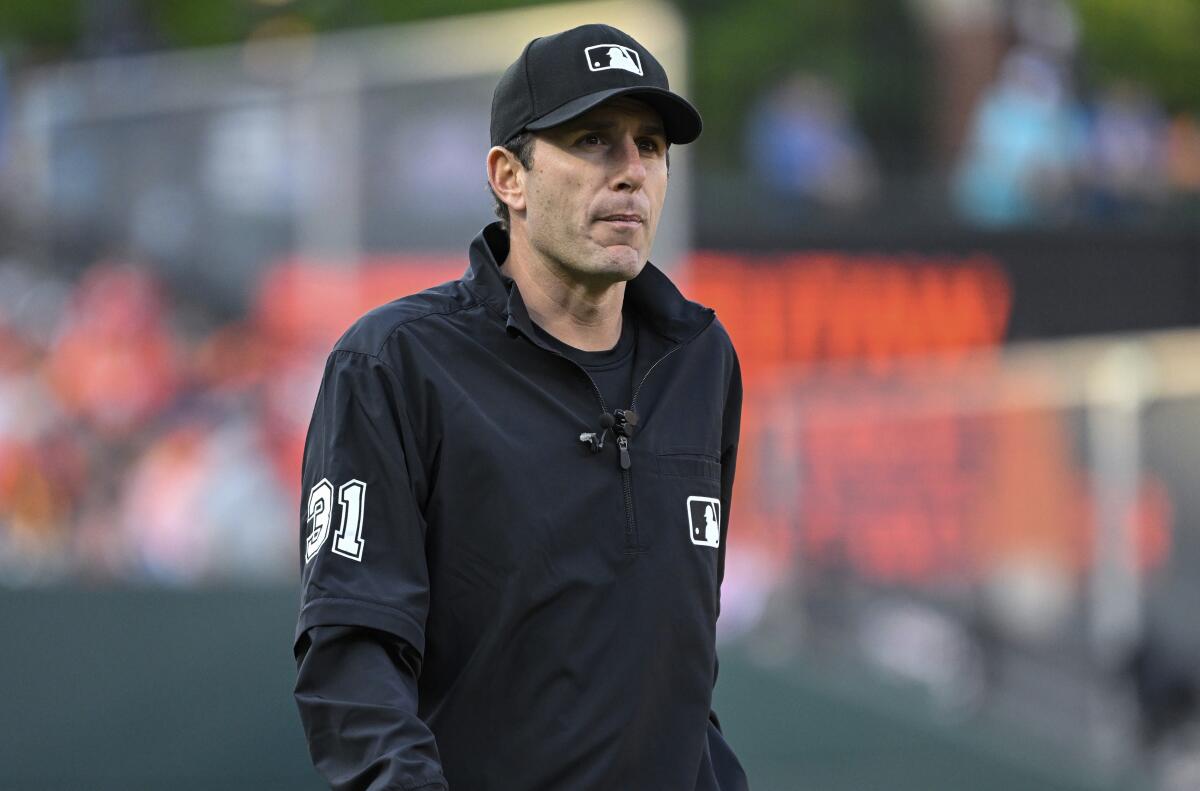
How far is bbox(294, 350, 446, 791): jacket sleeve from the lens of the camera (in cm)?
279

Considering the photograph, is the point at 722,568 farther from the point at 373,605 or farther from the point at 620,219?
the point at 373,605

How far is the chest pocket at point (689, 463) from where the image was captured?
3.18m

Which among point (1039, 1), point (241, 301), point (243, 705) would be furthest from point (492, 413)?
point (1039, 1)

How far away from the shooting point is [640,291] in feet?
11.2

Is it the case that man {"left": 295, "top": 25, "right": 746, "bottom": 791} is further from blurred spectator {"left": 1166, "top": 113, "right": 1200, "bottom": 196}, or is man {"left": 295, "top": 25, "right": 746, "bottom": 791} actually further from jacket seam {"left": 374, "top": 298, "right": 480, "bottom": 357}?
blurred spectator {"left": 1166, "top": 113, "right": 1200, "bottom": 196}

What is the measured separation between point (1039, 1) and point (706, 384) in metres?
16.5

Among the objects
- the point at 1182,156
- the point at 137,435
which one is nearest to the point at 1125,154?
the point at 1182,156

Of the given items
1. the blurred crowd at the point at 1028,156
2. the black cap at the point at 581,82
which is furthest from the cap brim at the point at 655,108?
the blurred crowd at the point at 1028,156

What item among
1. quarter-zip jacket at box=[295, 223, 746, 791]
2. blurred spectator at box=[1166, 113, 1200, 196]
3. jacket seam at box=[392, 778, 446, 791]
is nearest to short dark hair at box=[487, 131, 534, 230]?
quarter-zip jacket at box=[295, 223, 746, 791]

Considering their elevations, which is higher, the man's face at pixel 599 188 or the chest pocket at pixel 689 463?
the man's face at pixel 599 188

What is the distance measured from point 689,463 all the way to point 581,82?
27.1 inches

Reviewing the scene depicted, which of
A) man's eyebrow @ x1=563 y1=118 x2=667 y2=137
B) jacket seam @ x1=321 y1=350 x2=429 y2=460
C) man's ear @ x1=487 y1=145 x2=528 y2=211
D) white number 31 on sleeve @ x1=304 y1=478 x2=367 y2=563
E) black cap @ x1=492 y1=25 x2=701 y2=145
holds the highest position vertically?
black cap @ x1=492 y1=25 x2=701 y2=145

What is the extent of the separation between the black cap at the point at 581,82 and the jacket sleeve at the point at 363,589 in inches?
20.8

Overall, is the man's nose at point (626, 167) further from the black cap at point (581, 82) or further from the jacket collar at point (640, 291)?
the jacket collar at point (640, 291)
